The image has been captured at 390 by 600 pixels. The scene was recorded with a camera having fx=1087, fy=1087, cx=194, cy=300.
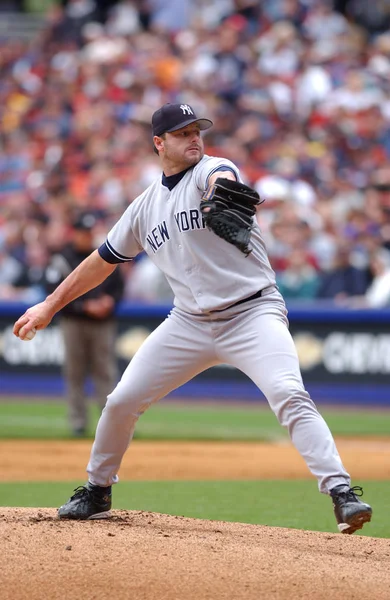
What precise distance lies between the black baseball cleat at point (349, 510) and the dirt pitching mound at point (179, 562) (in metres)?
0.18

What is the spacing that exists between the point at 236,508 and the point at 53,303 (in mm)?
2203

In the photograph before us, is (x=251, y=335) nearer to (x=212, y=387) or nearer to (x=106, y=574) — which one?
(x=106, y=574)

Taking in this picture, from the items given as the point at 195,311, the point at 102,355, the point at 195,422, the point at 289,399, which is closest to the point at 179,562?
the point at 289,399

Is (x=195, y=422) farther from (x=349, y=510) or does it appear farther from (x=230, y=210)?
(x=230, y=210)

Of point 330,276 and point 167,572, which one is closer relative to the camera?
point 167,572

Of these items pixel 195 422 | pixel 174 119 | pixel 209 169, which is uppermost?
pixel 174 119

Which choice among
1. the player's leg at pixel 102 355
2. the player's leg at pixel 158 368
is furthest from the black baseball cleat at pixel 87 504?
the player's leg at pixel 102 355

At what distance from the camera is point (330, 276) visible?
48.0ft

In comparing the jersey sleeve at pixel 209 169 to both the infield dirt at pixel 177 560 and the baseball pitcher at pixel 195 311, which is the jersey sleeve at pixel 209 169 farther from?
the infield dirt at pixel 177 560

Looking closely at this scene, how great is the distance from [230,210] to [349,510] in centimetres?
150

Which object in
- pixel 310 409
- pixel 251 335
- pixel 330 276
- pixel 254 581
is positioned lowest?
pixel 254 581

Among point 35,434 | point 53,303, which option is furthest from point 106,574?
point 35,434

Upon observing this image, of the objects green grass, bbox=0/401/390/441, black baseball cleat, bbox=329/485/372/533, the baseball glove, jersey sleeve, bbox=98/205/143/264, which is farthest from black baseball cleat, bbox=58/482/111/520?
green grass, bbox=0/401/390/441

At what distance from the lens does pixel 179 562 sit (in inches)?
192
